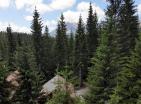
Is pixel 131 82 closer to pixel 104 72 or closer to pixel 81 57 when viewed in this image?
pixel 104 72

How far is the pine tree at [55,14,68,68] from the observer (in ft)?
247

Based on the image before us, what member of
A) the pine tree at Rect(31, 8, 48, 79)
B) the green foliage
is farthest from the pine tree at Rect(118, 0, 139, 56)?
the green foliage

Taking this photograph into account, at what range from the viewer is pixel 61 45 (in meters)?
78.0

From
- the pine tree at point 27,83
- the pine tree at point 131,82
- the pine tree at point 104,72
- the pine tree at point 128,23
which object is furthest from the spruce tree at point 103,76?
the pine tree at point 128,23

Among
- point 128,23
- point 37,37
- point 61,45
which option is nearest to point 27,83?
point 128,23

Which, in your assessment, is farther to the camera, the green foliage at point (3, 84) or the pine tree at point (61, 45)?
the pine tree at point (61, 45)

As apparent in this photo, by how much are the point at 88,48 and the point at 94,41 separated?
227 cm

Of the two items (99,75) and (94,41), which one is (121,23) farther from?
(99,75)

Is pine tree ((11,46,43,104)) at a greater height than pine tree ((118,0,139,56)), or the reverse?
pine tree ((118,0,139,56))

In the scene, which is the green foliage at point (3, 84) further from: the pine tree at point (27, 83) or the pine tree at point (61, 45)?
the pine tree at point (61, 45)

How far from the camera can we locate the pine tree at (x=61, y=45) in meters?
75.3

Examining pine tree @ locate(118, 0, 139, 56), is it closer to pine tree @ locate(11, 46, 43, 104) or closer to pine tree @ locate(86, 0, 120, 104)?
pine tree @ locate(86, 0, 120, 104)

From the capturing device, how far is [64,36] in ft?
266

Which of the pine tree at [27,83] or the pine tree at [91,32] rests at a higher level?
the pine tree at [91,32]
